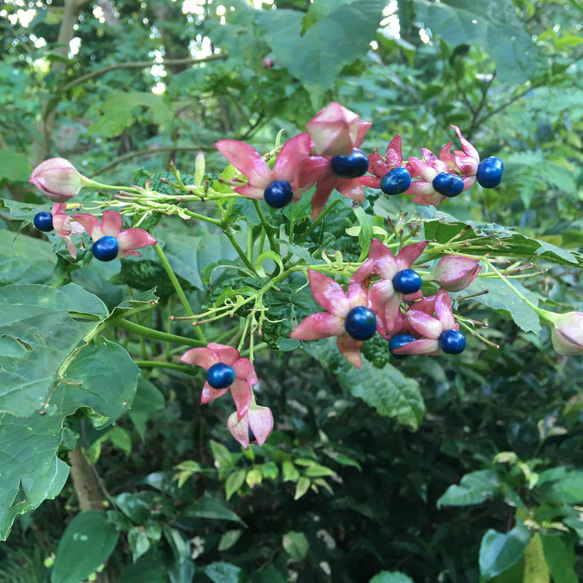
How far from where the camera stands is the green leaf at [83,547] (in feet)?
2.43

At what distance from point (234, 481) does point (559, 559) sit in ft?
2.03

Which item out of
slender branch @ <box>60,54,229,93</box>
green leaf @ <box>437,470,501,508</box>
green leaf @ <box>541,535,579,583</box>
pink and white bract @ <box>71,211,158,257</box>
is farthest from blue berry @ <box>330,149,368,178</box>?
slender branch @ <box>60,54,229,93</box>

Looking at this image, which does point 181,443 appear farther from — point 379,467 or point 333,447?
point 379,467

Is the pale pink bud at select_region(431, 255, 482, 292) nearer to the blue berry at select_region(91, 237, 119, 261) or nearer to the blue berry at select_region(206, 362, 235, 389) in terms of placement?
the blue berry at select_region(206, 362, 235, 389)

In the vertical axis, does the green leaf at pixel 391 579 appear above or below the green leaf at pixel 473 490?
below

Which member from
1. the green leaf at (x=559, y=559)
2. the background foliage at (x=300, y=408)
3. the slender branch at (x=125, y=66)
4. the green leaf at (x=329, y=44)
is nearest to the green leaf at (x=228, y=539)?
the background foliage at (x=300, y=408)

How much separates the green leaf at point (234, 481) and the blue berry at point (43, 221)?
64 centimetres

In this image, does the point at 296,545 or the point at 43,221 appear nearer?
the point at 43,221

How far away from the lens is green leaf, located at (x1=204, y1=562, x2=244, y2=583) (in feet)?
3.01

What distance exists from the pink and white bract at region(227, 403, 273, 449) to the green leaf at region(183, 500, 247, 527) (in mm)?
560

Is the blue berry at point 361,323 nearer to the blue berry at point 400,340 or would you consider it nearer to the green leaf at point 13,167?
the blue berry at point 400,340

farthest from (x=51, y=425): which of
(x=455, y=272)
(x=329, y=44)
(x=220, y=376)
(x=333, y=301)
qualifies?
(x=329, y=44)

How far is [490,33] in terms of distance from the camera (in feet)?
3.24

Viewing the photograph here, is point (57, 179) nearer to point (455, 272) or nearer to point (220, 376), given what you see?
point (220, 376)
